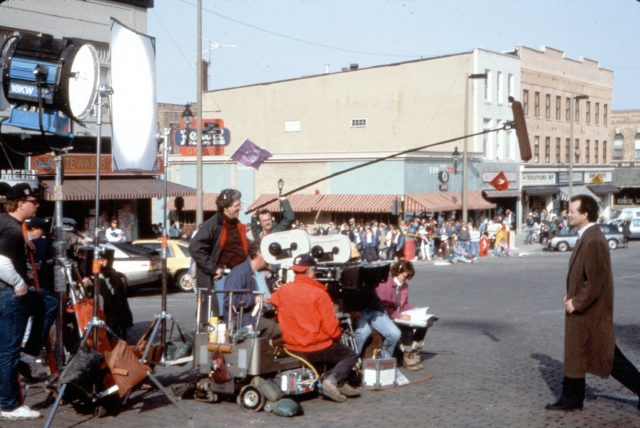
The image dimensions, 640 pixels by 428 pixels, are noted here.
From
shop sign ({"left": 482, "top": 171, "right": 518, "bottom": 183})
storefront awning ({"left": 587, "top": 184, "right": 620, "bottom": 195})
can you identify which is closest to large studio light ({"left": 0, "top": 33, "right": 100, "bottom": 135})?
shop sign ({"left": 482, "top": 171, "right": 518, "bottom": 183})

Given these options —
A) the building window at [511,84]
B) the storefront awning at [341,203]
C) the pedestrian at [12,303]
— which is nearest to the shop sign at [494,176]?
the building window at [511,84]

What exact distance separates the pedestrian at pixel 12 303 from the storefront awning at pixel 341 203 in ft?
121

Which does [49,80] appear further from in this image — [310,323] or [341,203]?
[341,203]

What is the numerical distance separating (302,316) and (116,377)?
1730mm

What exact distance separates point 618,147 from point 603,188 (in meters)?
13.4

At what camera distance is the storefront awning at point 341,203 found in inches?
1806

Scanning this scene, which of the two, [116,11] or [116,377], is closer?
[116,377]

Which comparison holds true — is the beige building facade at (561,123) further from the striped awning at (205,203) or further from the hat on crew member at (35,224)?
the hat on crew member at (35,224)

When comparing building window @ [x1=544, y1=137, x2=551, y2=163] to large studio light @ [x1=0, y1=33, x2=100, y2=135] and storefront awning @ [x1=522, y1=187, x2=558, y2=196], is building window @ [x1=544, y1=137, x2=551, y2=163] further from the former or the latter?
large studio light @ [x1=0, y1=33, x2=100, y2=135]

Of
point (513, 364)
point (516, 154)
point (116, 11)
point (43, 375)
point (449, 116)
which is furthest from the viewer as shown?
point (516, 154)

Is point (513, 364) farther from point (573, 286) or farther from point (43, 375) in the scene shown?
point (43, 375)

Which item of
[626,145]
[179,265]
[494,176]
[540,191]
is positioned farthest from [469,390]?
[626,145]

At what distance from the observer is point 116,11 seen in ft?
95.2

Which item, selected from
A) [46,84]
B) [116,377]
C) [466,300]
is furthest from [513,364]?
[466,300]
